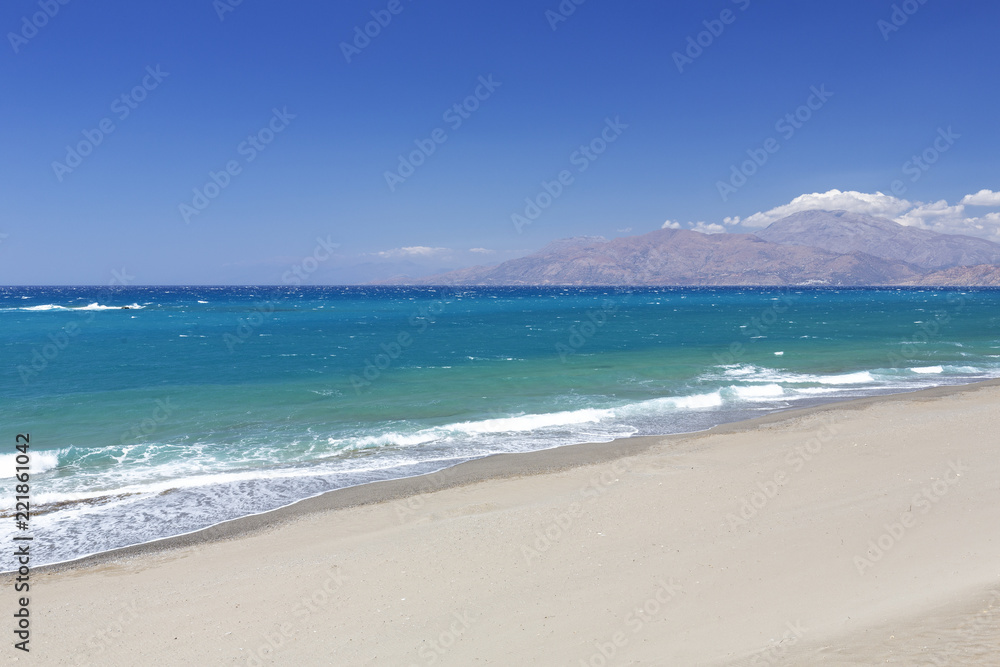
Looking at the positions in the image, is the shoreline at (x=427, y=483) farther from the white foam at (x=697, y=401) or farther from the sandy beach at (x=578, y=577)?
the white foam at (x=697, y=401)

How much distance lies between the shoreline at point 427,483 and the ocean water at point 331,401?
1.48 ft

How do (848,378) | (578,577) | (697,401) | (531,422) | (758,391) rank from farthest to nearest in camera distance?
(848,378) < (758,391) < (697,401) < (531,422) < (578,577)

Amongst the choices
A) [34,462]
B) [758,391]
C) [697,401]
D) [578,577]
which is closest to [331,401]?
[34,462]

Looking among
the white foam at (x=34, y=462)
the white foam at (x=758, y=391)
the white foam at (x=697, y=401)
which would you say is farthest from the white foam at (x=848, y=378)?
the white foam at (x=34, y=462)

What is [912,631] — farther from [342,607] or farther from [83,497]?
[83,497]

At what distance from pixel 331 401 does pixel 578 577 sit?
50.9 ft

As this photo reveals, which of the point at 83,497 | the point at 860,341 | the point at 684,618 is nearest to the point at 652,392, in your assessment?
the point at 684,618

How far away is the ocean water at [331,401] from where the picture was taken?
41.1 feet

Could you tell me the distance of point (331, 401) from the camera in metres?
21.4

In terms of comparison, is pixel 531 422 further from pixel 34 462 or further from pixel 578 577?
pixel 34 462

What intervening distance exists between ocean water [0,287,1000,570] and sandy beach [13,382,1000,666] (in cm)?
227

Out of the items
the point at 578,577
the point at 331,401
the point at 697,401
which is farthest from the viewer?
the point at 697,401

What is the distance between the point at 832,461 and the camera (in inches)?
517

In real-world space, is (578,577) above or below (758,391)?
below
